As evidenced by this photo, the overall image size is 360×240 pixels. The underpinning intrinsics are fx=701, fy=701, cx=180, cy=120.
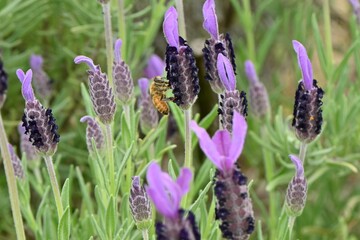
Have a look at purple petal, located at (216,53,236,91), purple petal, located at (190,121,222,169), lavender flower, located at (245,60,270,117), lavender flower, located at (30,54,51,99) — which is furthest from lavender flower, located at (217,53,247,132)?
lavender flower, located at (30,54,51,99)

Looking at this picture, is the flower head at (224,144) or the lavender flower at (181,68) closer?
the flower head at (224,144)

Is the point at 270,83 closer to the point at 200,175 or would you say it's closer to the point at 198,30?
the point at 198,30

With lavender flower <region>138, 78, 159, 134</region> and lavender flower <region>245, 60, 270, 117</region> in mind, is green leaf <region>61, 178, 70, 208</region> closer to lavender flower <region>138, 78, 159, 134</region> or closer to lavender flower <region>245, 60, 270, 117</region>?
lavender flower <region>138, 78, 159, 134</region>

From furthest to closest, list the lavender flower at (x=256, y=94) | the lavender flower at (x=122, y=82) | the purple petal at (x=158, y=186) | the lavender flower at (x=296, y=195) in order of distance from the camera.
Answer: the lavender flower at (x=256, y=94) → the lavender flower at (x=122, y=82) → the lavender flower at (x=296, y=195) → the purple petal at (x=158, y=186)

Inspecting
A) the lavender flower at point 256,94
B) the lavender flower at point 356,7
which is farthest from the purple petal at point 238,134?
the lavender flower at point 356,7

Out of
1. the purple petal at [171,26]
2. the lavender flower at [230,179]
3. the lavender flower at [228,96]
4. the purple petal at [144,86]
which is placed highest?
the purple petal at [144,86]

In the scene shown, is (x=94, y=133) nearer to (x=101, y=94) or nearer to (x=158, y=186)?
(x=101, y=94)

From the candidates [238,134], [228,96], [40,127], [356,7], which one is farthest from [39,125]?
[356,7]

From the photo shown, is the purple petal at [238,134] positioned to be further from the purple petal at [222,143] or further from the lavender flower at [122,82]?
the lavender flower at [122,82]
